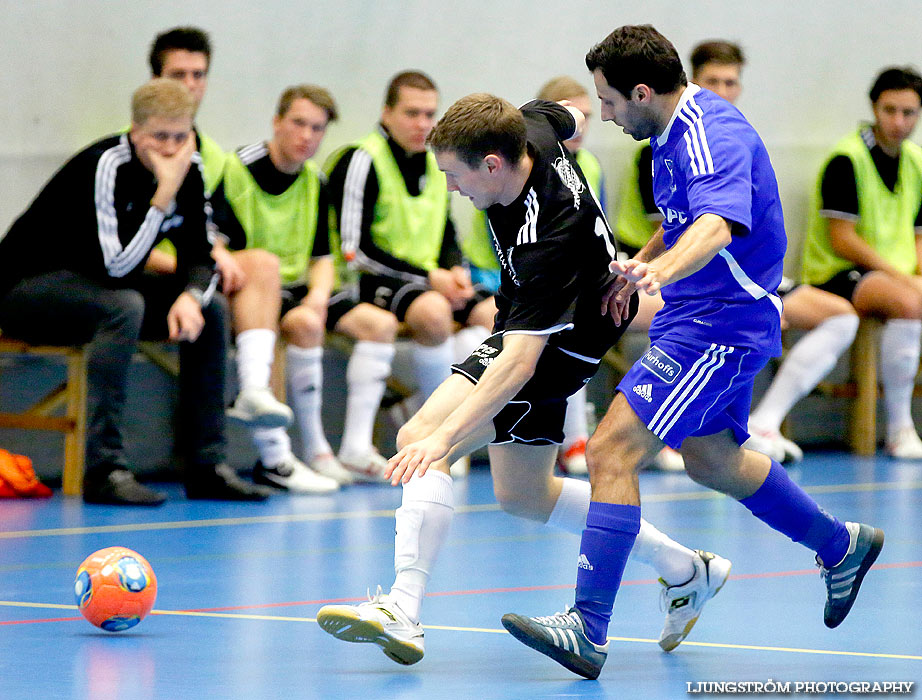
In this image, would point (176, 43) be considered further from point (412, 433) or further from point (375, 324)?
point (412, 433)

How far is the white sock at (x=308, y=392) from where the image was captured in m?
6.86

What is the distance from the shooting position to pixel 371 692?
3029 mm

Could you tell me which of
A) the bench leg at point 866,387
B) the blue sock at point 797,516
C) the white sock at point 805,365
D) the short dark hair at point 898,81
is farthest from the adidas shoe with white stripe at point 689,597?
the short dark hair at point 898,81

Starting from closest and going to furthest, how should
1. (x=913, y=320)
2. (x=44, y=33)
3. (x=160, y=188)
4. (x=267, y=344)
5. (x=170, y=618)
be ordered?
(x=170, y=618), (x=160, y=188), (x=267, y=344), (x=44, y=33), (x=913, y=320)

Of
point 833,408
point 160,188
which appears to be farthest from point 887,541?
point 833,408

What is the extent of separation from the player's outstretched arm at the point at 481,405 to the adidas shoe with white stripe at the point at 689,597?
647mm

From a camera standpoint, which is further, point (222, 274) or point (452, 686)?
point (222, 274)

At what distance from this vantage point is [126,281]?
242 inches

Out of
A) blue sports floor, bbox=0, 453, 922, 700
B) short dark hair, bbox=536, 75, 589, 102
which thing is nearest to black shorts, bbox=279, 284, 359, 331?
blue sports floor, bbox=0, 453, 922, 700

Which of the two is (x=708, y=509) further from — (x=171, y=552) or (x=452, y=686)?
(x=452, y=686)

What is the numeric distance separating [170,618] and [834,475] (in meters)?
4.39

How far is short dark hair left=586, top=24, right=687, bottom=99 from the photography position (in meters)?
3.36

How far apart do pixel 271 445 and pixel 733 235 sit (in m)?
3.63

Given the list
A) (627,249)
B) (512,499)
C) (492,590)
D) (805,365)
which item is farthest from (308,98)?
(512,499)
